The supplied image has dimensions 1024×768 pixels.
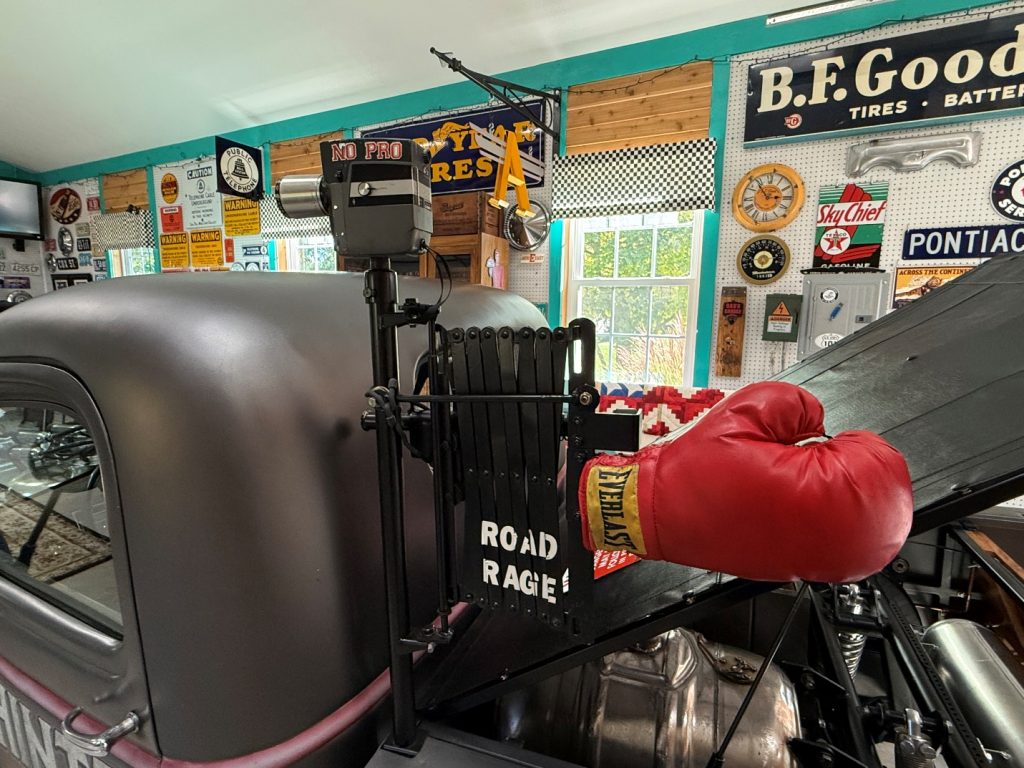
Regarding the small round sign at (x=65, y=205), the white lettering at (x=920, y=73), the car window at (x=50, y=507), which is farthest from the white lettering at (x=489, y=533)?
the small round sign at (x=65, y=205)

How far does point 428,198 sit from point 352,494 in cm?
60

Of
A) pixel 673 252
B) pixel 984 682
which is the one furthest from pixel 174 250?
pixel 984 682

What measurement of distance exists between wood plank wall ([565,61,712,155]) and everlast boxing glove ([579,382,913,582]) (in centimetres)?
392

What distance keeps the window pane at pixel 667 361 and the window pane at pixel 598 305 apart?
46 centimetres

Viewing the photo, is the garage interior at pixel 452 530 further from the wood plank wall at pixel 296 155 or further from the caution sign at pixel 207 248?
the caution sign at pixel 207 248

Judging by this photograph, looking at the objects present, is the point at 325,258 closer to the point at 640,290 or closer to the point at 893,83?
the point at 640,290

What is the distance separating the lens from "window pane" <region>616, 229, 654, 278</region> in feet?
14.5

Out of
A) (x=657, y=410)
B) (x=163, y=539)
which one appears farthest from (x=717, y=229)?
(x=163, y=539)

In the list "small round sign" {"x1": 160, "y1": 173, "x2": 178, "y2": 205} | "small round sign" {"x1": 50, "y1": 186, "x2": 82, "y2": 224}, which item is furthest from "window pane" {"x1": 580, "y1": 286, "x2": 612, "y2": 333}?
"small round sign" {"x1": 50, "y1": 186, "x2": 82, "y2": 224}

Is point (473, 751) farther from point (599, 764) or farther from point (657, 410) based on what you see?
point (657, 410)

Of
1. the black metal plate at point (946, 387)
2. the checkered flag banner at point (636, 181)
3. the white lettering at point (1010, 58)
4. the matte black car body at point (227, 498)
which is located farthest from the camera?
the checkered flag banner at point (636, 181)

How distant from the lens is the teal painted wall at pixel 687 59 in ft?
11.1

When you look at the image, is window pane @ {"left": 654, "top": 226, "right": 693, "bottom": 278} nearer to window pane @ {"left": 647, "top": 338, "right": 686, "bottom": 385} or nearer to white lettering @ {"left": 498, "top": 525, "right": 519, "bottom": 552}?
window pane @ {"left": 647, "top": 338, "right": 686, "bottom": 385}

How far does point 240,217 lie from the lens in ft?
20.6
